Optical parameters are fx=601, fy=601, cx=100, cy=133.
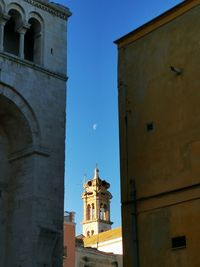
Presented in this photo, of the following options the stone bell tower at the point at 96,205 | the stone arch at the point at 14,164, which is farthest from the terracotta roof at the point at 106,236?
the stone arch at the point at 14,164

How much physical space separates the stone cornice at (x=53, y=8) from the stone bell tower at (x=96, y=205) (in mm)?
57580

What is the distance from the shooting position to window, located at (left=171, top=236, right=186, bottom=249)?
13.1 meters

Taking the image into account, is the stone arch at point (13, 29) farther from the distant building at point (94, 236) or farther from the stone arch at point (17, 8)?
the distant building at point (94, 236)

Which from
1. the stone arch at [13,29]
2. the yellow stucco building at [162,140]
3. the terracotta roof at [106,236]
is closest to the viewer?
the yellow stucco building at [162,140]

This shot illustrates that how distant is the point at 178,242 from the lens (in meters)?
13.3

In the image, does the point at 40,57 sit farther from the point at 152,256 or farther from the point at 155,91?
the point at 152,256

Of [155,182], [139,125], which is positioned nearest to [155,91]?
[139,125]

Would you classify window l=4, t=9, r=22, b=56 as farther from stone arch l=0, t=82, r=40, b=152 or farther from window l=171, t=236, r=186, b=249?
window l=171, t=236, r=186, b=249

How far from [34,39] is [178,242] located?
8.16m

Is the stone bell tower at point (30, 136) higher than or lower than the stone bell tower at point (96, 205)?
lower

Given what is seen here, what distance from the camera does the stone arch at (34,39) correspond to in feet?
58.8

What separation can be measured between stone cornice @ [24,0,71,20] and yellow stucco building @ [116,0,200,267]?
11.6 feet

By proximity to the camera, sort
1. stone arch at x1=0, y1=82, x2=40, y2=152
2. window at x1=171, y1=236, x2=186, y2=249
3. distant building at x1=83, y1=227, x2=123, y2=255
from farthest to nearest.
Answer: distant building at x1=83, y1=227, x2=123, y2=255, stone arch at x1=0, y1=82, x2=40, y2=152, window at x1=171, y1=236, x2=186, y2=249

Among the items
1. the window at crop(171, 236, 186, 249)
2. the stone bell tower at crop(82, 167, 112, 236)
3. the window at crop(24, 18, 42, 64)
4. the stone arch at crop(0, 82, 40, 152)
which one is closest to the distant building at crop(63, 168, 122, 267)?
the stone bell tower at crop(82, 167, 112, 236)
